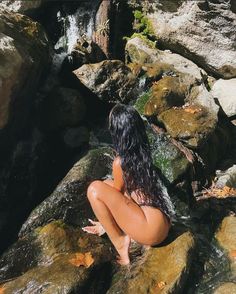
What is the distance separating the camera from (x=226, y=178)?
7.32 metres

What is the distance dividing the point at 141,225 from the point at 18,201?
256 centimetres

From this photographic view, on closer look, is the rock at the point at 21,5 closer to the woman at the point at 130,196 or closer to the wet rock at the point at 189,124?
the wet rock at the point at 189,124

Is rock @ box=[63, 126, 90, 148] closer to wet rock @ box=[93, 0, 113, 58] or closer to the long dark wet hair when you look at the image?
wet rock @ box=[93, 0, 113, 58]

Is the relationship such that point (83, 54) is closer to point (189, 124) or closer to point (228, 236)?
point (189, 124)

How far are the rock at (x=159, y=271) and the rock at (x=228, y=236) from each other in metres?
0.57

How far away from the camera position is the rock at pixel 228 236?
5.22 meters

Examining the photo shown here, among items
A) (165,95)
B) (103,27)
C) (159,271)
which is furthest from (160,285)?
(103,27)

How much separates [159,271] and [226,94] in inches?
198

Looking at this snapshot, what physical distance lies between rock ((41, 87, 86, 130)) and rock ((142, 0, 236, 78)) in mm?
3091

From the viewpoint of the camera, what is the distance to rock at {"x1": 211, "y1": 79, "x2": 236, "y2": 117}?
866 cm

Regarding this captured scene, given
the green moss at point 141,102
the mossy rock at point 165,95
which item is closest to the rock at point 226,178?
the mossy rock at point 165,95

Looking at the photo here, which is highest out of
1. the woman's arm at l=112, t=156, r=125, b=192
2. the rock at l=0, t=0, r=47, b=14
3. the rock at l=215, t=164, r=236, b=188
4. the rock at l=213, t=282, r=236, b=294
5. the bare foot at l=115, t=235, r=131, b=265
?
the rock at l=0, t=0, r=47, b=14

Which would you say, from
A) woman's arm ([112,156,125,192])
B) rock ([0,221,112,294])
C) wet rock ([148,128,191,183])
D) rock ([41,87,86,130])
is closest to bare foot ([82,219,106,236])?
rock ([0,221,112,294])

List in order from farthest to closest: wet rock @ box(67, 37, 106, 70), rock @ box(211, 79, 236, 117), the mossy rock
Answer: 1. rock @ box(211, 79, 236, 117)
2. wet rock @ box(67, 37, 106, 70)
3. the mossy rock
